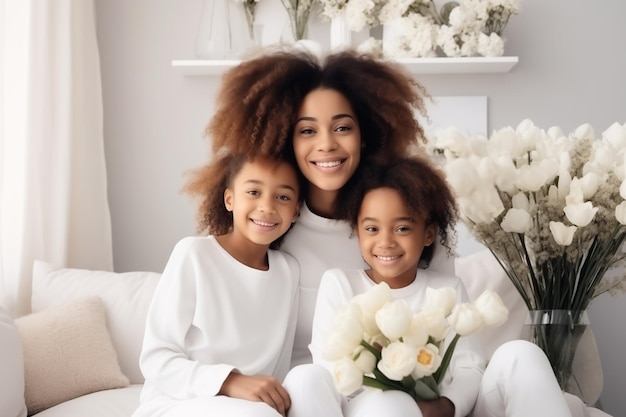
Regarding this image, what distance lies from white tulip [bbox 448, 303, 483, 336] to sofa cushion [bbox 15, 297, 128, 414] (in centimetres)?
123

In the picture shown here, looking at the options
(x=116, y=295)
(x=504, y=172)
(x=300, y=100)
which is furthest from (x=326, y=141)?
(x=116, y=295)

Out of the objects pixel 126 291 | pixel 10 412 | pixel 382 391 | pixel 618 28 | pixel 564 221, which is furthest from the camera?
pixel 618 28

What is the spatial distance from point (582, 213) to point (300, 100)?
64 centimetres

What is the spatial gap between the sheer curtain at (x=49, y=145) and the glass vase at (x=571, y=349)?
5.07ft

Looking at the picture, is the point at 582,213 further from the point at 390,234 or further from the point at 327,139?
the point at 327,139

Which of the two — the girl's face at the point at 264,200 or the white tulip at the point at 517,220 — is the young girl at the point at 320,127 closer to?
the girl's face at the point at 264,200

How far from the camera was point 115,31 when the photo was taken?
3.31 m

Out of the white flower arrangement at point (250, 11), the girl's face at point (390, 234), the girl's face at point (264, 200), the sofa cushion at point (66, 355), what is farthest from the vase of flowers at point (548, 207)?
the white flower arrangement at point (250, 11)

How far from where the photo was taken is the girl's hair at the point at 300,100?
196 centimetres

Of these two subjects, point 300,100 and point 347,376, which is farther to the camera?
point 300,100

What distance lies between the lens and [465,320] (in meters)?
1.49

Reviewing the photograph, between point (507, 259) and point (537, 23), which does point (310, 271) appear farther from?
point (537, 23)

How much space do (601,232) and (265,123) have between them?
733 millimetres

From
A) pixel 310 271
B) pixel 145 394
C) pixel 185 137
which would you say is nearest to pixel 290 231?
pixel 310 271
